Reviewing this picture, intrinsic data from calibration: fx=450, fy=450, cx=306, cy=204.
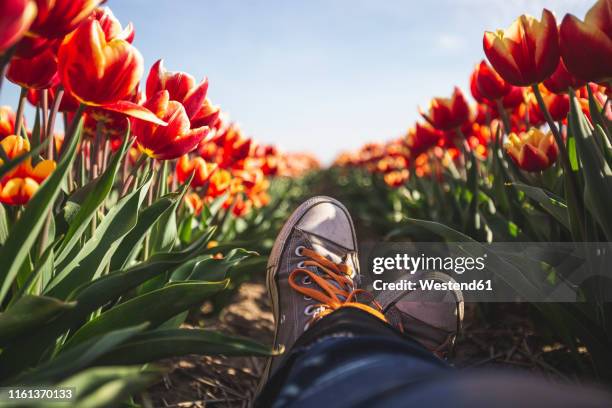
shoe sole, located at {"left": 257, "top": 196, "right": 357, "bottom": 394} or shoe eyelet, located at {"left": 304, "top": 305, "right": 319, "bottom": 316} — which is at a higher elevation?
shoe sole, located at {"left": 257, "top": 196, "right": 357, "bottom": 394}

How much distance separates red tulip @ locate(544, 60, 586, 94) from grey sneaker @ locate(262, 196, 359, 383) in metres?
0.62

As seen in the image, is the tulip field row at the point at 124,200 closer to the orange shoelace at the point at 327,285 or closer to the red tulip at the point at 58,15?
the red tulip at the point at 58,15

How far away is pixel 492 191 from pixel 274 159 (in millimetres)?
1751

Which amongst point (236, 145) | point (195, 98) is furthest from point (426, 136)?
point (195, 98)

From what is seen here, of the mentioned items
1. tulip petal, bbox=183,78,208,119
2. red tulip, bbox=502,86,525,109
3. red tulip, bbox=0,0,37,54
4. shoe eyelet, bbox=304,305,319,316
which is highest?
red tulip, bbox=502,86,525,109

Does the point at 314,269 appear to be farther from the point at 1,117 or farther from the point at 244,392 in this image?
Answer: the point at 1,117

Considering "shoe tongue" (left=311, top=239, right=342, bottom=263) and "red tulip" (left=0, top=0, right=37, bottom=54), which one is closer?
"red tulip" (left=0, top=0, right=37, bottom=54)

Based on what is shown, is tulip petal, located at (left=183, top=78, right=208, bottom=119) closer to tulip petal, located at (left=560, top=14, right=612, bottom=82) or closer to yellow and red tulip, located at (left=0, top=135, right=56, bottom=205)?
yellow and red tulip, located at (left=0, top=135, right=56, bottom=205)

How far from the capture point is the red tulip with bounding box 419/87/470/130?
149 cm

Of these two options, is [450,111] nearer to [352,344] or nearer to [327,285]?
[327,285]

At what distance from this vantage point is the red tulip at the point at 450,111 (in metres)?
1.49

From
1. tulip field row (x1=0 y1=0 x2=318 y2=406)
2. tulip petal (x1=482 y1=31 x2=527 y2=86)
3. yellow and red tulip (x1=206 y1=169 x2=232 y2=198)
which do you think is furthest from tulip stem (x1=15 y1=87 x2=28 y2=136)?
tulip petal (x1=482 y1=31 x2=527 y2=86)

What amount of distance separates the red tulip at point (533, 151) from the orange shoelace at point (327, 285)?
18.6 inches

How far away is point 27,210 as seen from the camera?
554 mm
